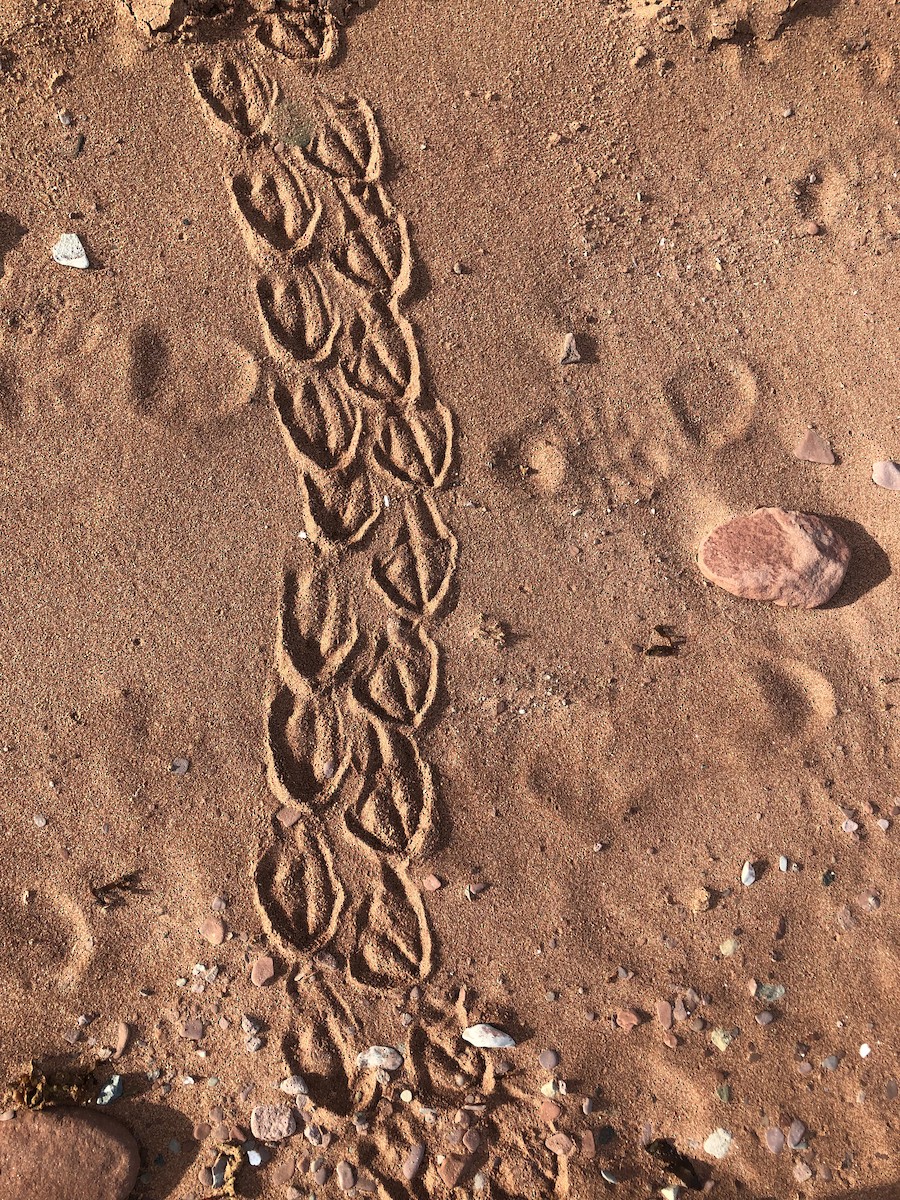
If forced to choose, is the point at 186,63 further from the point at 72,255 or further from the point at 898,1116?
the point at 898,1116

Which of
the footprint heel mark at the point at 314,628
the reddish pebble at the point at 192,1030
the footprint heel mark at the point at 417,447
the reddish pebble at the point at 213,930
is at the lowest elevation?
the reddish pebble at the point at 192,1030

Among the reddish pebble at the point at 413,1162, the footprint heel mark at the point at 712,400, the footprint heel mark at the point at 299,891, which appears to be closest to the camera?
the reddish pebble at the point at 413,1162

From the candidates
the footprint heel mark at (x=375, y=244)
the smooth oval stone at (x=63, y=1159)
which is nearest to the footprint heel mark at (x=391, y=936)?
the smooth oval stone at (x=63, y=1159)

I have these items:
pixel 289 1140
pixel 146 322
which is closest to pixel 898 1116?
pixel 289 1140

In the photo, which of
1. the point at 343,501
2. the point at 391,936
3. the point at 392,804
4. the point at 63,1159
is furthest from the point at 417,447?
the point at 63,1159

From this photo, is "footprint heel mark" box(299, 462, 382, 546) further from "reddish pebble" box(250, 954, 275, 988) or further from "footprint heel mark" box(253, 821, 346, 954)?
"reddish pebble" box(250, 954, 275, 988)

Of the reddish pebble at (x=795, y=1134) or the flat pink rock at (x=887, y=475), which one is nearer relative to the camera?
the reddish pebble at (x=795, y=1134)

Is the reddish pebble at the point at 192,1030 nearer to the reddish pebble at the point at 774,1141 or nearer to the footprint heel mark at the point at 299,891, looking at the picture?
the footprint heel mark at the point at 299,891
